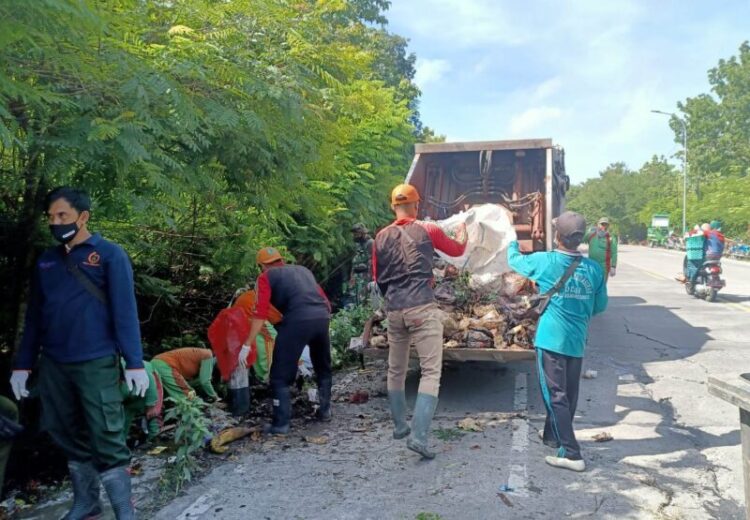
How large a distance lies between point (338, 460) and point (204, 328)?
3331mm

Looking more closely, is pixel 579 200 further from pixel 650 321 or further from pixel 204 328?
pixel 204 328

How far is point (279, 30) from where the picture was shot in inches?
167

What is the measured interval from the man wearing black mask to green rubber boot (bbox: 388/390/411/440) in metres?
1.88

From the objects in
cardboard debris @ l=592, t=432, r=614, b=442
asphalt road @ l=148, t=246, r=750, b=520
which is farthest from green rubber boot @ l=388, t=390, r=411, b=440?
cardboard debris @ l=592, t=432, r=614, b=442

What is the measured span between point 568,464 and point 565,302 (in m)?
1.06

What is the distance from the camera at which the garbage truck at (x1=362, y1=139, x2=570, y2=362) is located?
8445mm

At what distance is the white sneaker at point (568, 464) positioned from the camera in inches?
161

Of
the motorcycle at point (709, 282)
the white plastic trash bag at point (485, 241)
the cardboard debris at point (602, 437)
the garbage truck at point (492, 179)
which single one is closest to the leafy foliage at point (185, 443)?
the cardboard debris at point (602, 437)

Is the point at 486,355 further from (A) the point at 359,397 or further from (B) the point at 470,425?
(A) the point at 359,397

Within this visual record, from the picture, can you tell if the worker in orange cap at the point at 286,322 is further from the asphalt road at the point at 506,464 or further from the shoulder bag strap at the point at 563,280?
the shoulder bag strap at the point at 563,280

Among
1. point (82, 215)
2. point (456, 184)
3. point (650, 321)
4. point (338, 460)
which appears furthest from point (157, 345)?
point (650, 321)

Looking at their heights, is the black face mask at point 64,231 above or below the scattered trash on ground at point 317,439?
above

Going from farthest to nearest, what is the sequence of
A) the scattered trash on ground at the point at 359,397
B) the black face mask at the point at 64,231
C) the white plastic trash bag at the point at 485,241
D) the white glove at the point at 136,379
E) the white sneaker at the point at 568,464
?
the white plastic trash bag at the point at 485,241
the scattered trash on ground at the point at 359,397
the white sneaker at the point at 568,464
the white glove at the point at 136,379
the black face mask at the point at 64,231

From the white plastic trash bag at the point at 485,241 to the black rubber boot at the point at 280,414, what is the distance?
2725mm
